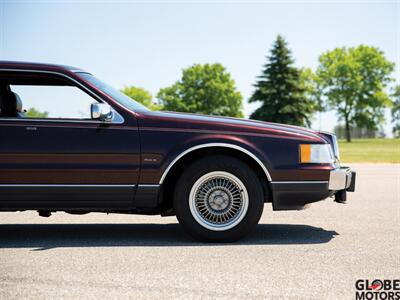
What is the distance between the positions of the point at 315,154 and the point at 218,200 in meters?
1.09

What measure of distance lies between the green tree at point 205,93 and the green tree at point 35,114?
223 feet

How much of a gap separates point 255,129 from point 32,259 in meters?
2.45

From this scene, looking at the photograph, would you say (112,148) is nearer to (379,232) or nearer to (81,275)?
(81,275)

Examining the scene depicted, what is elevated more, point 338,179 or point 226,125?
point 226,125

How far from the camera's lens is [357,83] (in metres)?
72.1

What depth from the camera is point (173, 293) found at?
3805 millimetres

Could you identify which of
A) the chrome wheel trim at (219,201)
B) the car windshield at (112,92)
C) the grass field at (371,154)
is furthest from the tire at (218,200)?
the grass field at (371,154)

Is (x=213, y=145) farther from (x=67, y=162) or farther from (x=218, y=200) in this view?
(x=67, y=162)

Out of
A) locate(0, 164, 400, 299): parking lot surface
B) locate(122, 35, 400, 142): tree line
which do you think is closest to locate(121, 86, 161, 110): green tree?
locate(122, 35, 400, 142): tree line

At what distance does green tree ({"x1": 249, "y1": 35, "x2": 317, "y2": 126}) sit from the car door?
180 feet

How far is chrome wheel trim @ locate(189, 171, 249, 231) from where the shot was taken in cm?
576

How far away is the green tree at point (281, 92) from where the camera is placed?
60562mm

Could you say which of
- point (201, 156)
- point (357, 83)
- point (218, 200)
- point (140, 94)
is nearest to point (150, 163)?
point (201, 156)

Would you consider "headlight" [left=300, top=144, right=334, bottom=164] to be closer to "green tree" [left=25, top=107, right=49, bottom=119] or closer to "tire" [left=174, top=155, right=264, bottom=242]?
"tire" [left=174, top=155, right=264, bottom=242]
